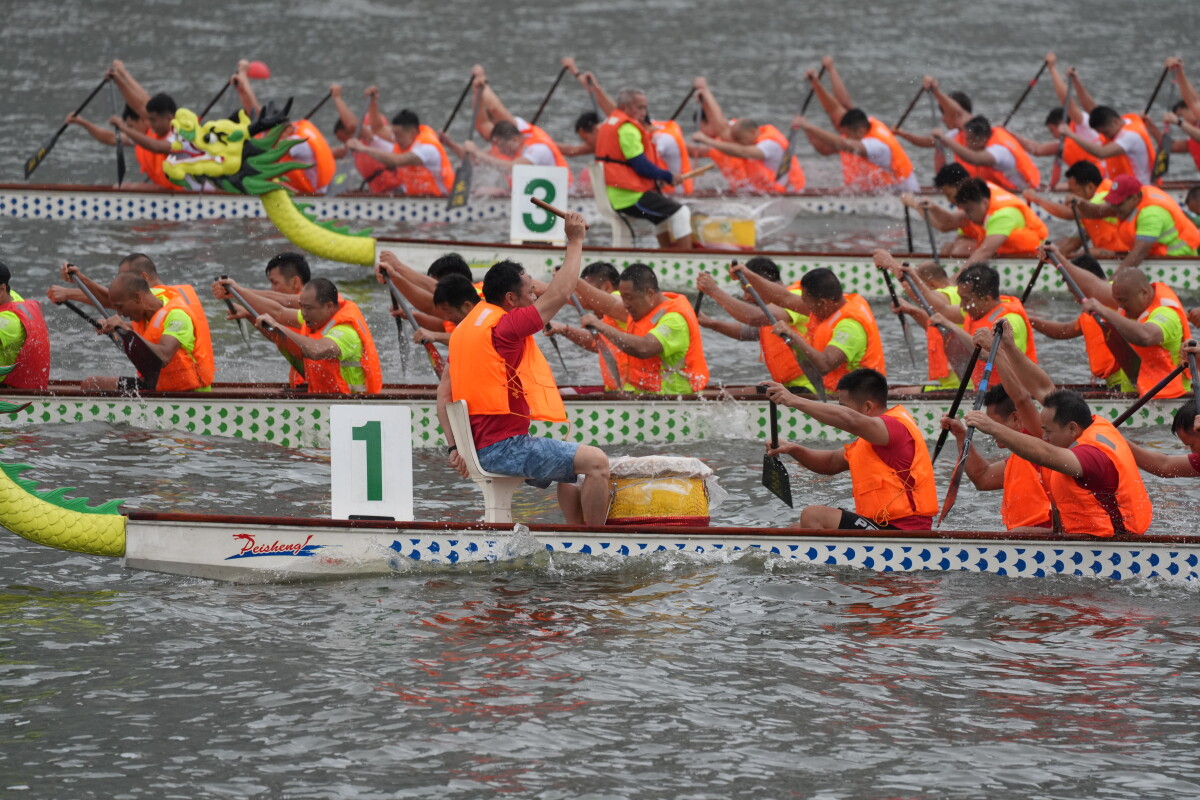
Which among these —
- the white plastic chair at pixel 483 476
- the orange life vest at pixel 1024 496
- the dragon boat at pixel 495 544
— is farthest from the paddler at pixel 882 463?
the white plastic chair at pixel 483 476

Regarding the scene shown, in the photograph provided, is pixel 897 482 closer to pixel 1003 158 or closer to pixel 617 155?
pixel 617 155

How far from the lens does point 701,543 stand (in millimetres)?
7891

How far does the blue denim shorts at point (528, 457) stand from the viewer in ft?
26.0

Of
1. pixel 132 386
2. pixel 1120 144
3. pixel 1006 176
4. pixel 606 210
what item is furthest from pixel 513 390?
pixel 1120 144

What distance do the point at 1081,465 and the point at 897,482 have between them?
91cm

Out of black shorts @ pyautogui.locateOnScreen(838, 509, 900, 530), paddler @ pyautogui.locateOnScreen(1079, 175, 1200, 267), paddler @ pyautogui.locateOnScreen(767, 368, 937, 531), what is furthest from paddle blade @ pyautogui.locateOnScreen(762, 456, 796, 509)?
paddler @ pyautogui.locateOnScreen(1079, 175, 1200, 267)

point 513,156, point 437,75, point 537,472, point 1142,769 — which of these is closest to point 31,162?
point 513,156

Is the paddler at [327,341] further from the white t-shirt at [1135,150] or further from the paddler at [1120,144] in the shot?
the white t-shirt at [1135,150]

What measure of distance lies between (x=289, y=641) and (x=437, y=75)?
53.8 ft

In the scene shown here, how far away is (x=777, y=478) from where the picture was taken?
844cm

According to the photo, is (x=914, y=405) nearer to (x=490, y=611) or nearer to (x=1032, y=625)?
(x=1032, y=625)

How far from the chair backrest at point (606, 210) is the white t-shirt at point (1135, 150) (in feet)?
17.0

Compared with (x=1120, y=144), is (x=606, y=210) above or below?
below

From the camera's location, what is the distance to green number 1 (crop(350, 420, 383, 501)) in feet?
25.6
